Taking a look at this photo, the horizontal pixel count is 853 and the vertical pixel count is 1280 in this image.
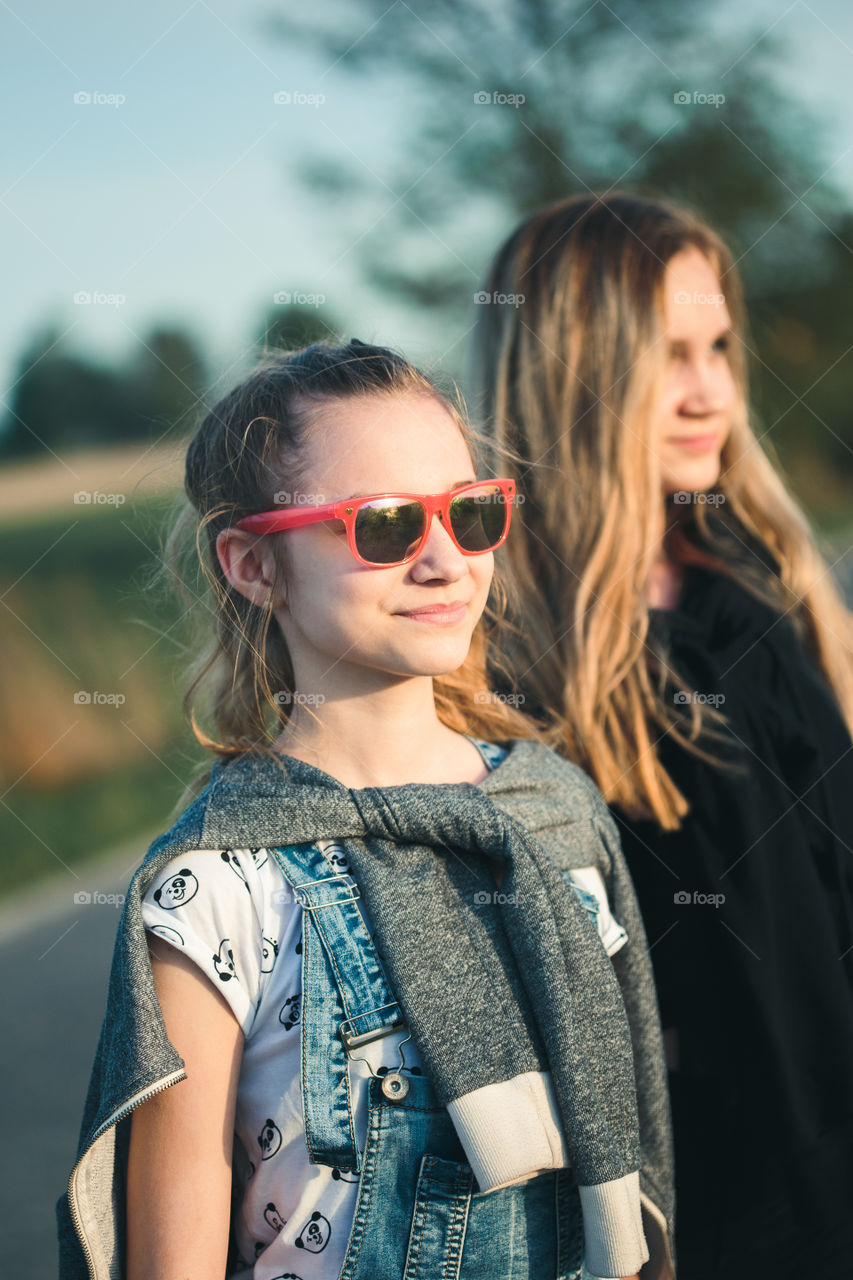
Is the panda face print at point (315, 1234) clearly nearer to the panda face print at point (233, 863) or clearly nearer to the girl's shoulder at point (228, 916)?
the girl's shoulder at point (228, 916)

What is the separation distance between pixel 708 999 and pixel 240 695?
3.82ft

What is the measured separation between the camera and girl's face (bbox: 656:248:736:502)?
263cm

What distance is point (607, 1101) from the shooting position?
1.78 m

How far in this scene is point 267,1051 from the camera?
1.69 m

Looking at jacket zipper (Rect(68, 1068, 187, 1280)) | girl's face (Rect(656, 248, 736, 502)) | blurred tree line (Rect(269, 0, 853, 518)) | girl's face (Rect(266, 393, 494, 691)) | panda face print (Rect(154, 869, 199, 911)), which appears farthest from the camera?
blurred tree line (Rect(269, 0, 853, 518))

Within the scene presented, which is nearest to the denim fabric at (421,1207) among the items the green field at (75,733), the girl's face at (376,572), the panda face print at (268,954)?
the panda face print at (268,954)

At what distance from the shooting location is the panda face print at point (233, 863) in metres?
1.74

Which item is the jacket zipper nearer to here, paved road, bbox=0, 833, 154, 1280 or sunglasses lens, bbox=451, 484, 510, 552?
sunglasses lens, bbox=451, 484, 510, 552

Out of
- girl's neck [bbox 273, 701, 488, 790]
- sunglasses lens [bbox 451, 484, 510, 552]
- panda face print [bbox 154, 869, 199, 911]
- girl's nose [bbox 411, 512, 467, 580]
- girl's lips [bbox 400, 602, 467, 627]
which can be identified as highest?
sunglasses lens [bbox 451, 484, 510, 552]

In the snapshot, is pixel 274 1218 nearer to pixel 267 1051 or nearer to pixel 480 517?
pixel 267 1051

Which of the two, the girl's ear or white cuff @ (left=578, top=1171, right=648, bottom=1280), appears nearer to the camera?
white cuff @ (left=578, top=1171, right=648, bottom=1280)

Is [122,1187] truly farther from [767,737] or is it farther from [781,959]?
[767,737]

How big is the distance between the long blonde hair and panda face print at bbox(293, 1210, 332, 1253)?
3.65 feet

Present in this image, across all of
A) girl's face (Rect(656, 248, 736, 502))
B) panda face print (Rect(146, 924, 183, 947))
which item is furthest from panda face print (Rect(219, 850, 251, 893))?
girl's face (Rect(656, 248, 736, 502))
